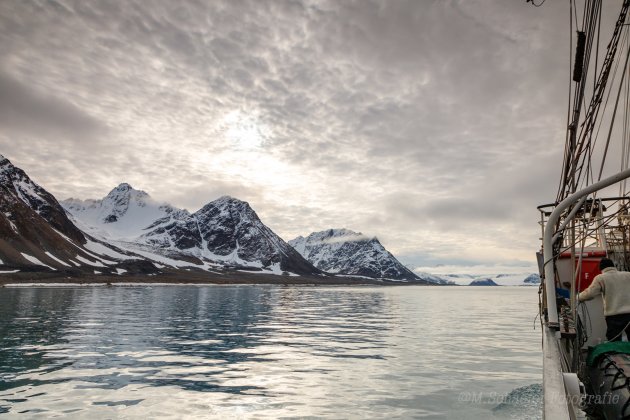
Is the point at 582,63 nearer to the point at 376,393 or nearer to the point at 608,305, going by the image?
the point at 608,305

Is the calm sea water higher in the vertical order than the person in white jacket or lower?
lower

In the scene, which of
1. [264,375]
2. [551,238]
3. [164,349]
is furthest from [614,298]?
[164,349]

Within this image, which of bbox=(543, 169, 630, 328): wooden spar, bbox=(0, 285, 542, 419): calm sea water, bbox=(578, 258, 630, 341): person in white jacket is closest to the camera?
bbox=(543, 169, 630, 328): wooden spar

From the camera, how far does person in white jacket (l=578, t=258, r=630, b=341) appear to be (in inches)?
412

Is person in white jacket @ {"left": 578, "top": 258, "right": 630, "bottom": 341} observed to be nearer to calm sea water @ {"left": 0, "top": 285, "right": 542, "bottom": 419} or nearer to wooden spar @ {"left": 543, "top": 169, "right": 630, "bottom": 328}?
wooden spar @ {"left": 543, "top": 169, "right": 630, "bottom": 328}

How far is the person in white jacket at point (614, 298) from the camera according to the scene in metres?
10.5

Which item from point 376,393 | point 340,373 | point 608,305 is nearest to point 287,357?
point 340,373

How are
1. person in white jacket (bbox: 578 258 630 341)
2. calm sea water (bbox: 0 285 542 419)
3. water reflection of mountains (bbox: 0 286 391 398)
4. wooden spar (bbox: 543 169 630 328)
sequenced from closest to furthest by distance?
wooden spar (bbox: 543 169 630 328) < person in white jacket (bbox: 578 258 630 341) < calm sea water (bbox: 0 285 542 419) < water reflection of mountains (bbox: 0 286 391 398)

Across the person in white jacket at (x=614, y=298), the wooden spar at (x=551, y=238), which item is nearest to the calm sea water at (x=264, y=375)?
the wooden spar at (x=551, y=238)

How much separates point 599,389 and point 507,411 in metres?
5.36

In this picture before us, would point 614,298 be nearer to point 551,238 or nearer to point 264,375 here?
point 551,238

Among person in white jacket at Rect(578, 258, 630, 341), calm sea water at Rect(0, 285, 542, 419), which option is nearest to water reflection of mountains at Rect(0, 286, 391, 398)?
calm sea water at Rect(0, 285, 542, 419)

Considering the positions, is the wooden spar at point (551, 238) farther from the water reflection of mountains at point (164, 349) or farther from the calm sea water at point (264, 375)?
the water reflection of mountains at point (164, 349)

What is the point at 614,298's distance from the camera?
10.6 meters
